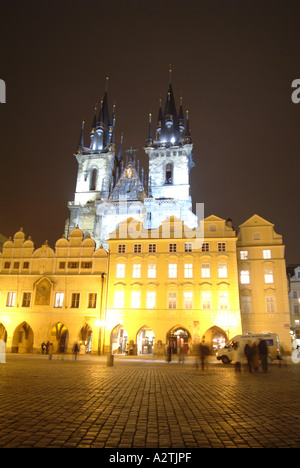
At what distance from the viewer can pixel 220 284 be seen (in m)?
35.0

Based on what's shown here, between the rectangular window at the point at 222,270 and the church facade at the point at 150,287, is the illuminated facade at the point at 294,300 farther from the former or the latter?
the rectangular window at the point at 222,270

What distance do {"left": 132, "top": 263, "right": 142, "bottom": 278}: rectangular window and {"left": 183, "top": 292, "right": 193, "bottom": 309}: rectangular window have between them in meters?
5.11

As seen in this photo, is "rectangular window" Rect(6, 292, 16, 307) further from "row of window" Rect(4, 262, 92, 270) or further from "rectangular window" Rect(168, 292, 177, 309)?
"rectangular window" Rect(168, 292, 177, 309)

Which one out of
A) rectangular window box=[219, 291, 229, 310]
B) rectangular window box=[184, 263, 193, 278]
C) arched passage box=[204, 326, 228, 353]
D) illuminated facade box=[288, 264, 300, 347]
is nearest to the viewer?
rectangular window box=[219, 291, 229, 310]

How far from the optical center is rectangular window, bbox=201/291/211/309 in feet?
114

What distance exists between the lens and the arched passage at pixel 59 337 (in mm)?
36312

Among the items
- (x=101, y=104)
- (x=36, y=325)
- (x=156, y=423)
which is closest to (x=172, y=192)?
(x=101, y=104)

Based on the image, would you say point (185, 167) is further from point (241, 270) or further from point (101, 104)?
point (241, 270)

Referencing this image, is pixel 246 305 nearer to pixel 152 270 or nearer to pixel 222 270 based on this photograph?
pixel 222 270

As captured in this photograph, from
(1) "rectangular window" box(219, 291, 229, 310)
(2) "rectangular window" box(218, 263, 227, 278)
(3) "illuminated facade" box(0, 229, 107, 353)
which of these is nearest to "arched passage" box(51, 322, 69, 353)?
(3) "illuminated facade" box(0, 229, 107, 353)

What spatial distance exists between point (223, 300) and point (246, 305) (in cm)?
281

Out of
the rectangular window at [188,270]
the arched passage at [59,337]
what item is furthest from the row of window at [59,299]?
the rectangular window at [188,270]
